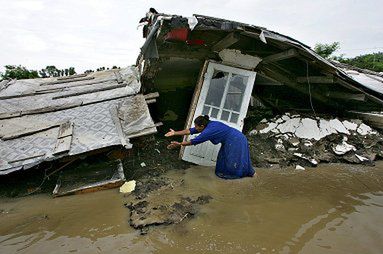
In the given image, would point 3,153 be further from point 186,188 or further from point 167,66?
point 167,66

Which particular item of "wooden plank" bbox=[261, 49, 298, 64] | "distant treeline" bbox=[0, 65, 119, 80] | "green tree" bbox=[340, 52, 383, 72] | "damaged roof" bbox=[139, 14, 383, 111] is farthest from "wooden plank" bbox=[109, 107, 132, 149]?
"green tree" bbox=[340, 52, 383, 72]

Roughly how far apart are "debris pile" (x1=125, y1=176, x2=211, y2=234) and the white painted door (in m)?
1.76

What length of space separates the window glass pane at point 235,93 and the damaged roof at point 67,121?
172cm

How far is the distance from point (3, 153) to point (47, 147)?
2.16 ft

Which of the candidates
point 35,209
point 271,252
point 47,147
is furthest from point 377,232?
Answer: point 47,147

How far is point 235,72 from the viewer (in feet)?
18.2

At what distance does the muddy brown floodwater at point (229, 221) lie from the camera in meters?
2.73

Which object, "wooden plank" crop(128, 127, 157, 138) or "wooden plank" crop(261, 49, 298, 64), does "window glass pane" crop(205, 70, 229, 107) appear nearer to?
"wooden plank" crop(261, 49, 298, 64)

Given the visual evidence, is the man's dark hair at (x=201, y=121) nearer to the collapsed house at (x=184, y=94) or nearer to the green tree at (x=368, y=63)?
the collapsed house at (x=184, y=94)

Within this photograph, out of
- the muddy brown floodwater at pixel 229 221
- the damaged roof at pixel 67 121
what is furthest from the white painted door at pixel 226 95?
the muddy brown floodwater at pixel 229 221

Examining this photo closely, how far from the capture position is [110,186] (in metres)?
4.18

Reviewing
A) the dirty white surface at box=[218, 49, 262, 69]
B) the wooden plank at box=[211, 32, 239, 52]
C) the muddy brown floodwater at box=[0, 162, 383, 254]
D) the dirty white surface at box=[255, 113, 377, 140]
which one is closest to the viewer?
the muddy brown floodwater at box=[0, 162, 383, 254]

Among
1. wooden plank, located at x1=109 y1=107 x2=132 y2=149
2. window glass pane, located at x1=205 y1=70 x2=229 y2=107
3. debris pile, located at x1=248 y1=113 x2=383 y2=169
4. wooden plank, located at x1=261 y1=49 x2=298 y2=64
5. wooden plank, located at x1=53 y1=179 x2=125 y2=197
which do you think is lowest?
wooden plank, located at x1=53 y1=179 x2=125 y2=197

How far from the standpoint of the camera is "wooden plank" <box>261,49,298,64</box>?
15.7 feet
